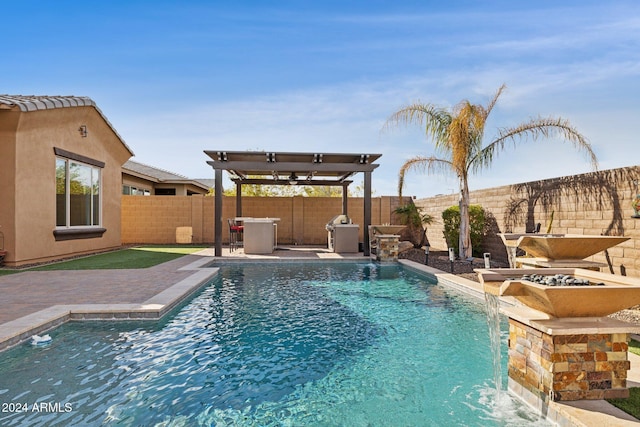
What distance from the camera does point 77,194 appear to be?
11.1 metres

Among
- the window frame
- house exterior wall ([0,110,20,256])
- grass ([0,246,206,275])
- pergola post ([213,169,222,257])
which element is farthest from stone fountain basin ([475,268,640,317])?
the window frame

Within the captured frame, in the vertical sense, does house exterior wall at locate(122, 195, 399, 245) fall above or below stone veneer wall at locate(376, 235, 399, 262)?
above

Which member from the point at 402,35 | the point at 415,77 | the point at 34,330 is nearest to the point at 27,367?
the point at 34,330

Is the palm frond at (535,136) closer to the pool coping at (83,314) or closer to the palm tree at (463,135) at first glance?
the palm tree at (463,135)

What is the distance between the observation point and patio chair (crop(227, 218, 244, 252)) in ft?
43.1

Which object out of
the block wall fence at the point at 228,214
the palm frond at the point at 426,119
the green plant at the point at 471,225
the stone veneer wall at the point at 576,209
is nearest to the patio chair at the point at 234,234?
the block wall fence at the point at 228,214

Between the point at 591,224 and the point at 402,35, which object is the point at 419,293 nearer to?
the point at 591,224

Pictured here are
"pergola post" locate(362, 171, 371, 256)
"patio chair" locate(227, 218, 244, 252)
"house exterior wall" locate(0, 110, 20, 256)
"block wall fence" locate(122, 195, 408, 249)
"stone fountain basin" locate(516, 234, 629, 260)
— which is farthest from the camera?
"block wall fence" locate(122, 195, 408, 249)

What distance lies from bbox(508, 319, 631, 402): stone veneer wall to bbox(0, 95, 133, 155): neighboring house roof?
1032 centimetres

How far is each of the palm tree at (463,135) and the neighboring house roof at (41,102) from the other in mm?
8625

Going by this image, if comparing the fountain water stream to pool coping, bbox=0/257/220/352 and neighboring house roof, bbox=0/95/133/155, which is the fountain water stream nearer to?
pool coping, bbox=0/257/220/352

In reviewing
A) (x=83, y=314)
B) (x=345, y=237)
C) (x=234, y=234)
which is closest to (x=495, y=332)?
(x=83, y=314)

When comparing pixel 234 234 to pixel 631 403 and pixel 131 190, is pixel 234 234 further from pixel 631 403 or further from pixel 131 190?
pixel 631 403

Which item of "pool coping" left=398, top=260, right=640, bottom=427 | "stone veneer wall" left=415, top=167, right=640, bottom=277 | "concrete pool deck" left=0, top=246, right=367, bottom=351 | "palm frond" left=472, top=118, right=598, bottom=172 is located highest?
"palm frond" left=472, top=118, right=598, bottom=172
